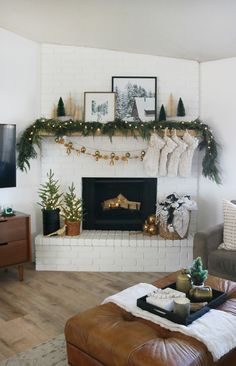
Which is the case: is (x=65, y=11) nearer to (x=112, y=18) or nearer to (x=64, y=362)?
(x=112, y=18)

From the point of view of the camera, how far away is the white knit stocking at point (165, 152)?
3821 millimetres

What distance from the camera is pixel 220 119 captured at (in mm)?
3939

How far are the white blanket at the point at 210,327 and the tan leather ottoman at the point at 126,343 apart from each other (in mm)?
26

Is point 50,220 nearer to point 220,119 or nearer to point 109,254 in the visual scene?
point 109,254

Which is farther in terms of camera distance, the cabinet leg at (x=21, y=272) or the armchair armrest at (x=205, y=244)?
the cabinet leg at (x=21, y=272)

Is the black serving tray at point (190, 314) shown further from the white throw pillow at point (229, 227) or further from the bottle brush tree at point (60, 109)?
the bottle brush tree at point (60, 109)

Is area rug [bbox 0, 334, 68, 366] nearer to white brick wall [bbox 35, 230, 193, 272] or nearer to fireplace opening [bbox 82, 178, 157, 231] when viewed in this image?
white brick wall [bbox 35, 230, 193, 272]

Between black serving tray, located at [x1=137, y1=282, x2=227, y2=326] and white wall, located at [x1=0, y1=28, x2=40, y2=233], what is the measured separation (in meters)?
2.21

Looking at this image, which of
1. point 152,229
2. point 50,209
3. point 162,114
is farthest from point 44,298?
point 162,114

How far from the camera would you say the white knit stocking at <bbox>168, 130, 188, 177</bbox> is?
3.82 m

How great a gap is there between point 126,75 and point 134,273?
7.17ft

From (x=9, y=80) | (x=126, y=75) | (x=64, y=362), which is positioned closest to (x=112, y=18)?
(x=126, y=75)

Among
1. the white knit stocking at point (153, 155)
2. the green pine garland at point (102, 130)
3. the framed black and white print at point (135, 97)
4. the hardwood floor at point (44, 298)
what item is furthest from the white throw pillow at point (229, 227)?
the framed black and white print at point (135, 97)

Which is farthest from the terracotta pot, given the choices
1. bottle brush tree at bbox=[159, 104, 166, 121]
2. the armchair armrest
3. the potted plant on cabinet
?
bottle brush tree at bbox=[159, 104, 166, 121]
